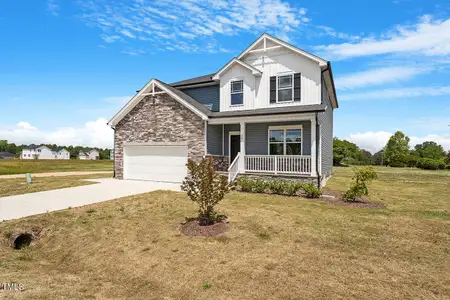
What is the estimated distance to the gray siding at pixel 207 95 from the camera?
59.0 feet

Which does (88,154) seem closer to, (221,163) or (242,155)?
(221,163)

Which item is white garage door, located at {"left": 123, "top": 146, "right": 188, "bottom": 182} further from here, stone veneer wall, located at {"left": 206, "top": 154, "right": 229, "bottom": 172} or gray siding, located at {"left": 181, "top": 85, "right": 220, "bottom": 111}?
gray siding, located at {"left": 181, "top": 85, "right": 220, "bottom": 111}

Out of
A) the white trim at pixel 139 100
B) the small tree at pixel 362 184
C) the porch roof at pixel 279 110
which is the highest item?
the white trim at pixel 139 100

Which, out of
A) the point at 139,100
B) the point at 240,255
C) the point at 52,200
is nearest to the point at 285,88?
the point at 139,100

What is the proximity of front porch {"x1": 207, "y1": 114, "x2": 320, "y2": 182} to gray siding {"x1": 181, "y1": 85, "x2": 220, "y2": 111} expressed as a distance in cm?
205

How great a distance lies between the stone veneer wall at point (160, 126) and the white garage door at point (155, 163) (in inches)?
19.6

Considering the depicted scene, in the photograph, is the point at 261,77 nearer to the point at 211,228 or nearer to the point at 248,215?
the point at 248,215

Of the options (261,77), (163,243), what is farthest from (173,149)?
(163,243)

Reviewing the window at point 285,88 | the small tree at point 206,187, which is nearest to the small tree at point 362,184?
the small tree at point 206,187

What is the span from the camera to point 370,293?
425cm

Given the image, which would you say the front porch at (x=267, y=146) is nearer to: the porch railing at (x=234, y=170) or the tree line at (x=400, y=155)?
the porch railing at (x=234, y=170)

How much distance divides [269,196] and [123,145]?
11.5 metres

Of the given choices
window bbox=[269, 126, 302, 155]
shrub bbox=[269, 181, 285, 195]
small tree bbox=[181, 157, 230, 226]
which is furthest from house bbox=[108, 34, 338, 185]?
small tree bbox=[181, 157, 230, 226]

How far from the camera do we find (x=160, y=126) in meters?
16.9
